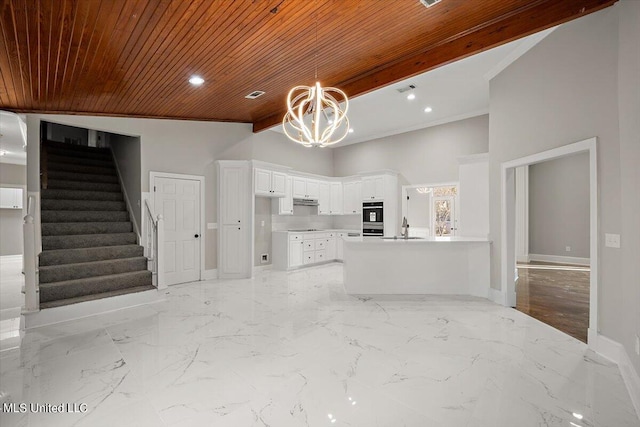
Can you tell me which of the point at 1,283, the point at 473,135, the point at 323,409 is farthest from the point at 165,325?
the point at 473,135

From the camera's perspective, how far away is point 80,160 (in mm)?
6363

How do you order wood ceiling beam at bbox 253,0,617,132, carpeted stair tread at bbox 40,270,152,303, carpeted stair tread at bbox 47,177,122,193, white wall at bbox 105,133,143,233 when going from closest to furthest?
wood ceiling beam at bbox 253,0,617,132 < carpeted stair tread at bbox 40,270,152,303 < white wall at bbox 105,133,143,233 < carpeted stair tread at bbox 47,177,122,193

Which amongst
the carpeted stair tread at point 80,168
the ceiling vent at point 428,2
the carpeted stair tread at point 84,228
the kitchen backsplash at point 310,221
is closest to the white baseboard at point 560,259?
the kitchen backsplash at point 310,221

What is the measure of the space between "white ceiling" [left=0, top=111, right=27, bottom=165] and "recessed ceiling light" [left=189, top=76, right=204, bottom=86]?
2526 mm

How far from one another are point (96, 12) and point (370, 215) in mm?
6405

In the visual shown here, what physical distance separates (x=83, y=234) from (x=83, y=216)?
44cm

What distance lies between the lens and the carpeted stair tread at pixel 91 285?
13.0 ft

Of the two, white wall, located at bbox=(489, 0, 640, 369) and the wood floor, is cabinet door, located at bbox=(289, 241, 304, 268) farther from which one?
white wall, located at bbox=(489, 0, 640, 369)

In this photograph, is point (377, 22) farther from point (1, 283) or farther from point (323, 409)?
point (1, 283)

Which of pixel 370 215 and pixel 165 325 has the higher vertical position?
pixel 370 215

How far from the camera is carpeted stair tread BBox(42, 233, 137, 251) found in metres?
4.55

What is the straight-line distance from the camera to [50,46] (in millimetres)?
2945

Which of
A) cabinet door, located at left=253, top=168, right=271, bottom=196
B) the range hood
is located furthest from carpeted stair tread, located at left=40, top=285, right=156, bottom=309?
the range hood

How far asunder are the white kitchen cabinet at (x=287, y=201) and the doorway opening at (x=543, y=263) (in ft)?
14.9
